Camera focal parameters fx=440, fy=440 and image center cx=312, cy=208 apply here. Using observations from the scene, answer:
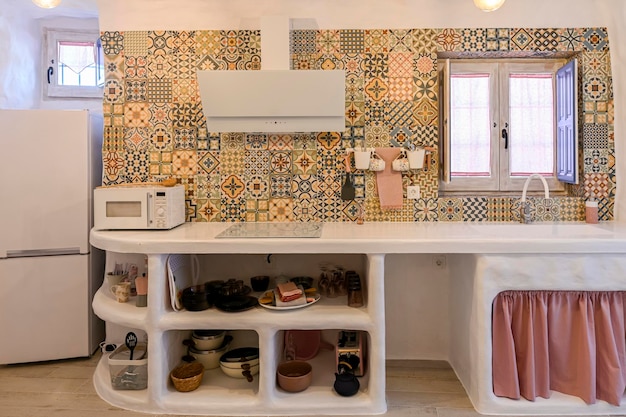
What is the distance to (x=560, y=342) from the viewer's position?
A: 2.11 meters

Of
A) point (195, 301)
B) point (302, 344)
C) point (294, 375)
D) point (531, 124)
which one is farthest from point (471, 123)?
point (195, 301)

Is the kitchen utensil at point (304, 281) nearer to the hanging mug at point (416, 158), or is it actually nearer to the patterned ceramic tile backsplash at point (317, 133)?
the patterned ceramic tile backsplash at point (317, 133)

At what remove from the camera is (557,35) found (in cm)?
267

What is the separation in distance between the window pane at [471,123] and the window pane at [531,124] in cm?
17

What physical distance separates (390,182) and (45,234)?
2.10 metres

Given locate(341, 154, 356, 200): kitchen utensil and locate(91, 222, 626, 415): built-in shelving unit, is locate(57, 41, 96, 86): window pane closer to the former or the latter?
locate(91, 222, 626, 415): built-in shelving unit

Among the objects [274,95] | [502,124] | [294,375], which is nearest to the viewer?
[294,375]

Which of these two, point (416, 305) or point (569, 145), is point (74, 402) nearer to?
point (416, 305)

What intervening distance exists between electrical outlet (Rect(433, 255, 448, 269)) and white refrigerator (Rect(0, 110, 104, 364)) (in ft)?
6.96

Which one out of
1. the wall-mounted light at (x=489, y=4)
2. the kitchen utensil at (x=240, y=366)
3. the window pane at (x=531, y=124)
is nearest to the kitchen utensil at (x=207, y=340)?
the kitchen utensil at (x=240, y=366)

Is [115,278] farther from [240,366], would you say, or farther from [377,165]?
[377,165]

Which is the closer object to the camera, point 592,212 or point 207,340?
point 207,340

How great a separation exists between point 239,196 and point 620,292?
6.87 ft

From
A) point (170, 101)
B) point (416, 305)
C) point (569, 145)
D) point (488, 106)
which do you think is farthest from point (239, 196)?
point (569, 145)
